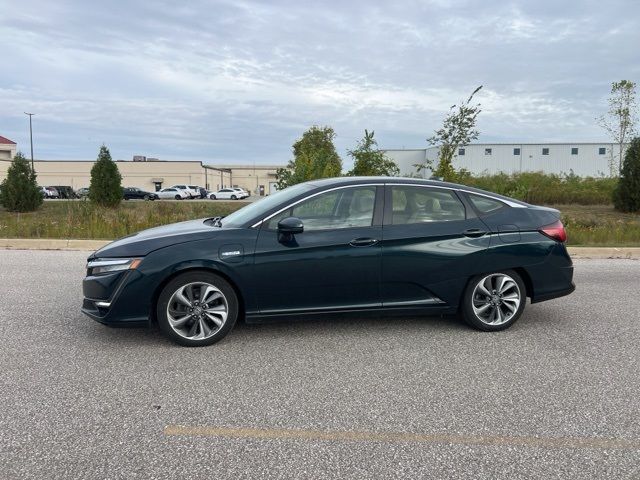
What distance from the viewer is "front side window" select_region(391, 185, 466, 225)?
17.1ft

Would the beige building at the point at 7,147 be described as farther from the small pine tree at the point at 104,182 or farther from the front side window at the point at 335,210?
the front side window at the point at 335,210

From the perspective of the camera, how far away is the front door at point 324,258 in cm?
481

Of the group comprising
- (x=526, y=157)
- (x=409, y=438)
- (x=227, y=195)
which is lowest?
(x=409, y=438)

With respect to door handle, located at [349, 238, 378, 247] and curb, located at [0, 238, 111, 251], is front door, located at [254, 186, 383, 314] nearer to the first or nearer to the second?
door handle, located at [349, 238, 378, 247]

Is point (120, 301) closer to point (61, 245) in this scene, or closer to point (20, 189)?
point (61, 245)

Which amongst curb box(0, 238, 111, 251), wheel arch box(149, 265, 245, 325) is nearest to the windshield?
wheel arch box(149, 265, 245, 325)

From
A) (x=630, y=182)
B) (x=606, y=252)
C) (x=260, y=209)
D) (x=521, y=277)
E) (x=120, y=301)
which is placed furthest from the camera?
(x=630, y=182)

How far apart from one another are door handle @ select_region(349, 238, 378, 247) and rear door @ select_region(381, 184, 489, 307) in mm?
121

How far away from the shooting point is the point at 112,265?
4.70 metres

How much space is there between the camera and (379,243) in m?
5.01

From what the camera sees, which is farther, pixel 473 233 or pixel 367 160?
pixel 367 160

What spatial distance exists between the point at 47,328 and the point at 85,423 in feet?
8.17

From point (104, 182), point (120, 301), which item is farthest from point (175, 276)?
point (104, 182)

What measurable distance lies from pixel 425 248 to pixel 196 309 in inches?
89.4
